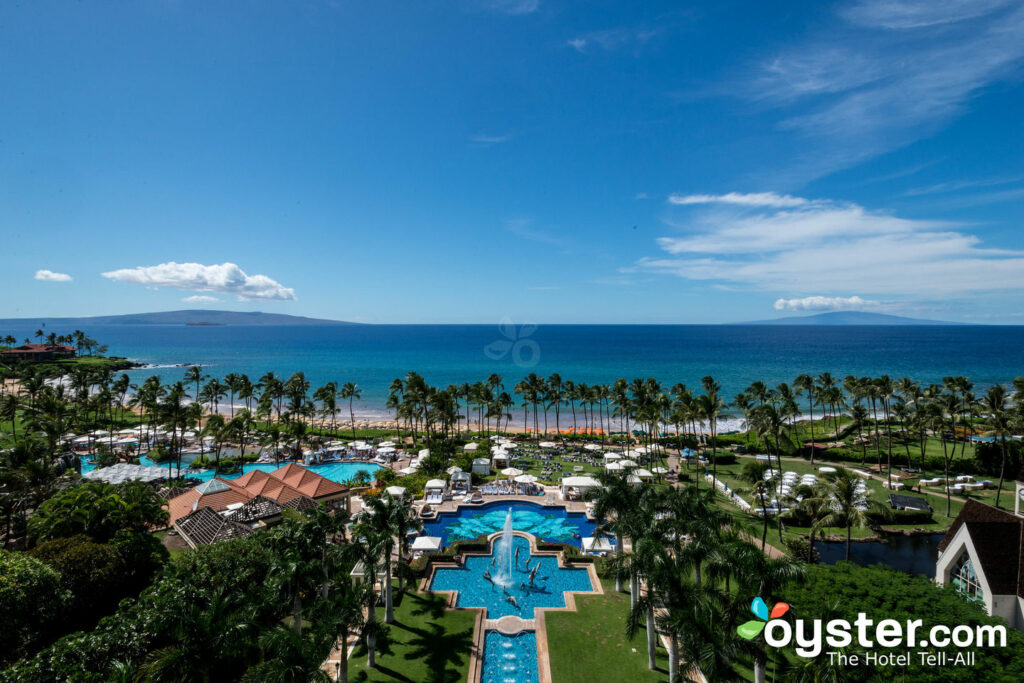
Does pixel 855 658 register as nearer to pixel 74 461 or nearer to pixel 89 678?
pixel 89 678

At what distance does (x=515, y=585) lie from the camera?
24203 mm

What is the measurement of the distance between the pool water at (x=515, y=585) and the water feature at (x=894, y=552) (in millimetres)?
16132

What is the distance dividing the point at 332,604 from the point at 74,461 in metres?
43.1

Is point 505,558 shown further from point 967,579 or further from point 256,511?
point 967,579

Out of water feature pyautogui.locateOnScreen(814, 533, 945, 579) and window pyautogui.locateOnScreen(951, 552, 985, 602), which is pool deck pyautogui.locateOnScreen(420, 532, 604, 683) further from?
window pyautogui.locateOnScreen(951, 552, 985, 602)

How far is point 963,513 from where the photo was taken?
19938mm

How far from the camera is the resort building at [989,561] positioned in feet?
58.1

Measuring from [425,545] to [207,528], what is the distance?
12.2 metres

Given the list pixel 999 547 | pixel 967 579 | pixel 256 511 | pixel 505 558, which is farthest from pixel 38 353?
pixel 999 547

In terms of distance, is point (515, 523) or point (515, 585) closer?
point (515, 585)

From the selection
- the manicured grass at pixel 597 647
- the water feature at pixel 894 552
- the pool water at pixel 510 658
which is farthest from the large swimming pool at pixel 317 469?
the water feature at pixel 894 552

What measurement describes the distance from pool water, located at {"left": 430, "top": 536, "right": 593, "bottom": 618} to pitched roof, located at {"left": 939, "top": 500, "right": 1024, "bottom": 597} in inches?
675

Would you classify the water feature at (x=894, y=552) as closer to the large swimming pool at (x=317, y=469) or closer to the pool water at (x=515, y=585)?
the pool water at (x=515, y=585)

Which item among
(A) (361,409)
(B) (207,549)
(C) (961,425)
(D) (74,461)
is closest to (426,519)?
(B) (207,549)
